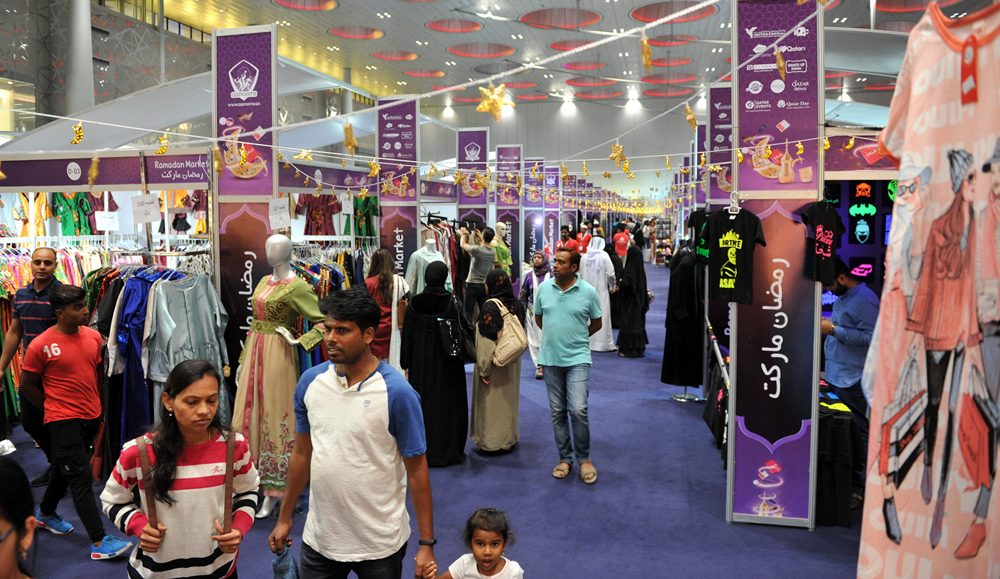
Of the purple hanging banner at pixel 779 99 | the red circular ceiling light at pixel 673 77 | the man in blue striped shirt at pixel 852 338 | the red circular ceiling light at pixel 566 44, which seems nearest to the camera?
the purple hanging banner at pixel 779 99

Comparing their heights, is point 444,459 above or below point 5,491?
below

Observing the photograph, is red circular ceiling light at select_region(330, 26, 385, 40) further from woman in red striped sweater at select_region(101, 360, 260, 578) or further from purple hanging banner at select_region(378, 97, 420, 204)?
woman in red striped sweater at select_region(101, 360, 260, 578)

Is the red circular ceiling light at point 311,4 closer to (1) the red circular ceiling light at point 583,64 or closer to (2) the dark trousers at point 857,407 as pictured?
(1) the red circular ceiling light at point 583,64

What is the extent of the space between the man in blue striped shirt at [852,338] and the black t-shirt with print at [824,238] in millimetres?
564

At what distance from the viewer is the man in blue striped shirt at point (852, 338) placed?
14.2 feet

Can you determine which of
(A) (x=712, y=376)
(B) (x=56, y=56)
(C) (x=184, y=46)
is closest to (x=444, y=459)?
(A) (x=712, y=376)

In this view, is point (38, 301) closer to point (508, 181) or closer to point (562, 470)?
point (562, 470)

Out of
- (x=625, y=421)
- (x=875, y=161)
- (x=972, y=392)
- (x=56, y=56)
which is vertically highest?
(x=56, y=56)

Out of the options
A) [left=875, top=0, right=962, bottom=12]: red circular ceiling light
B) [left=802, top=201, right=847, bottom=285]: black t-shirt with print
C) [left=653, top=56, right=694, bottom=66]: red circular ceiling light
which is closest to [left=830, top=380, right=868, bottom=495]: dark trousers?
[left=802, top=201, right=847, bottom=285]: black t-shirt with print

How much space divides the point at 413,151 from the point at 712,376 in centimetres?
441

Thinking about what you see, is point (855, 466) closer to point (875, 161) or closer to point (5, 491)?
point (875, 161)

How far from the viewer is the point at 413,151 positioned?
8438 millimetres

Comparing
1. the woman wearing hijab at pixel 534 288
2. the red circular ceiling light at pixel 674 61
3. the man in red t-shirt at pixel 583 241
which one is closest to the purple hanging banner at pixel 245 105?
the woman wearing hijab at pixel 534 288

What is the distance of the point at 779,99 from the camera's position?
392 cm
